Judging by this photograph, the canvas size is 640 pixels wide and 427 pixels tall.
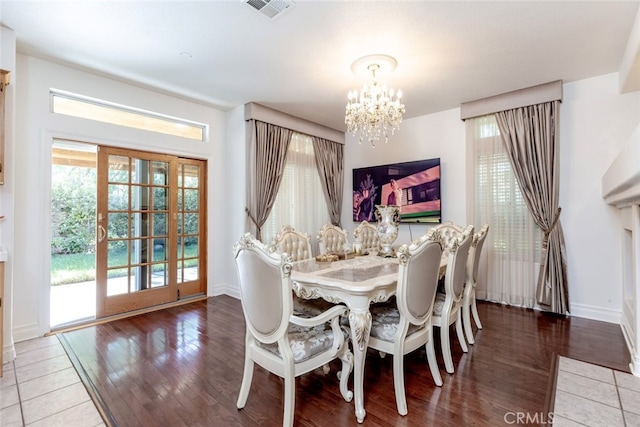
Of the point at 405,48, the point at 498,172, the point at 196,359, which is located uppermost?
the point at 405,48

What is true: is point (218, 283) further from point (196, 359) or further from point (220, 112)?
point (220, 112)

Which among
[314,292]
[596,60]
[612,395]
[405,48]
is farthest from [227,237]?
[596,60]

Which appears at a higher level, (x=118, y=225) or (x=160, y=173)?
(x=160, y=173)

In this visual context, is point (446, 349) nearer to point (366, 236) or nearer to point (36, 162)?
point (366, 236)

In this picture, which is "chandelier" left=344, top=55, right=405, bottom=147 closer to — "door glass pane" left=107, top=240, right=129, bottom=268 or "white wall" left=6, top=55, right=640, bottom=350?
"white wall" left=6, top=55, right=640, bottom=350

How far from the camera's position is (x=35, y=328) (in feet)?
9.48

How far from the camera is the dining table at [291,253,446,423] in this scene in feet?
5.79

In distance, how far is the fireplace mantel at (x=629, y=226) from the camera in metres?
1.83

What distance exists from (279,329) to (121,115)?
3.47 meters

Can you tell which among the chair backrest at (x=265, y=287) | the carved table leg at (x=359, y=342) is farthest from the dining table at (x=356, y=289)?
the chair backrest at (x=265, y=287)

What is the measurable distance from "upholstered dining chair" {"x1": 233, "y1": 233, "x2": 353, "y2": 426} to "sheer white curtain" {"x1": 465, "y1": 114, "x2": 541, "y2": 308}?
2.97 meters

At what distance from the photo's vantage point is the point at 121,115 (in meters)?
3.57

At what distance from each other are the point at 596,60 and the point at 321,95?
9.54 feet

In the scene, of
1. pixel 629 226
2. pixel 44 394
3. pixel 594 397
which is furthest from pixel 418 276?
pixel 44 394
